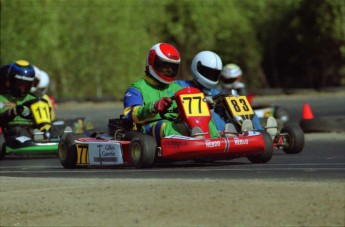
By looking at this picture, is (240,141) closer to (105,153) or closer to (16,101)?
(105,153)

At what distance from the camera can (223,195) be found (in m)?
7.99

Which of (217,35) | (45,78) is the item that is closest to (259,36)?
(217,35)

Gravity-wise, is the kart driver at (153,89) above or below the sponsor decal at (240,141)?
above

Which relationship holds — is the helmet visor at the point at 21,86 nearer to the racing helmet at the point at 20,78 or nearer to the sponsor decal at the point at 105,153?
the racing helmet at the point at 20,78

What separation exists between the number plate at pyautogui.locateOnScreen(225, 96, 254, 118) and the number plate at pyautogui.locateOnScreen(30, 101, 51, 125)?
15.2 feet

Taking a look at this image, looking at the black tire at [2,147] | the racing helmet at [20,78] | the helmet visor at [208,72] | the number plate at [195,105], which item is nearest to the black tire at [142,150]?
the number plate at [195,105]

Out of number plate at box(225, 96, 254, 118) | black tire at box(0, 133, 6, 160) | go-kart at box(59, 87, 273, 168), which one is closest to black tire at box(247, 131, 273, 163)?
go-kart at box(59, 87, 273, 168)

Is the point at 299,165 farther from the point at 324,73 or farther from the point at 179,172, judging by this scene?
the point at 324,73

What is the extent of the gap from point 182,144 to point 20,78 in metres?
5.88

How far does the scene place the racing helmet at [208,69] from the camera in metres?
12.2

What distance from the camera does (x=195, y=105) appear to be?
11.2 meters

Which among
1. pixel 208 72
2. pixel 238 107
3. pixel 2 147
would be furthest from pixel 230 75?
pixel 238 107

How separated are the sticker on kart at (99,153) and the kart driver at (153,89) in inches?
16.2

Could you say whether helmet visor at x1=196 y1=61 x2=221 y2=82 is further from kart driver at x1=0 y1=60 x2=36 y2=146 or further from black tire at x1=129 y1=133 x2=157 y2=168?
kart driver at x1=0 y1=60 x2=36 y2=146
